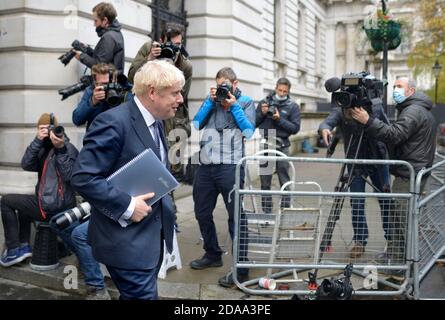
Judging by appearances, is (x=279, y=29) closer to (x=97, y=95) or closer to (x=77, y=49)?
(x=77, y=49)

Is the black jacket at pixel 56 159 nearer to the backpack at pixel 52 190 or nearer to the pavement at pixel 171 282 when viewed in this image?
the backpack at pixel 52 190

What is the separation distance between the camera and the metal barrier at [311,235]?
4.53 m

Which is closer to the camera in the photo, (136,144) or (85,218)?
Answer: (136,144)

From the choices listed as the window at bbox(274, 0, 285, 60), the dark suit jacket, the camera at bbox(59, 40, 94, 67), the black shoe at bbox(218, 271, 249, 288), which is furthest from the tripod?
the window at bbox(274, 0, 285, 60)

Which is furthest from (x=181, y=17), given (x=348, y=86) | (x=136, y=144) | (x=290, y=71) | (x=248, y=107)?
(x=290, y=71)

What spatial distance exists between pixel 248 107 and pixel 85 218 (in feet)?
6.66

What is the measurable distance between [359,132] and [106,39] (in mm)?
A: 3033

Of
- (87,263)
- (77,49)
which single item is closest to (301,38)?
(77,49)

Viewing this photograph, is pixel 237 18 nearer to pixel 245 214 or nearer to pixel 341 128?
pixel 341 128

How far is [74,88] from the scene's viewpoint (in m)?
5.53

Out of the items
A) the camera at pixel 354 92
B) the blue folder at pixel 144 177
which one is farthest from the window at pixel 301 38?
the blue folder at pixel 144 177

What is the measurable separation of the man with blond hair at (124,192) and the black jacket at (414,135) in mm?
2948

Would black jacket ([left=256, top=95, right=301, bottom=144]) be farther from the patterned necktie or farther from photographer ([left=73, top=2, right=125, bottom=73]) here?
the patterned necktie

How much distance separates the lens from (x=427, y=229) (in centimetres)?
512
